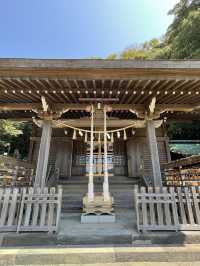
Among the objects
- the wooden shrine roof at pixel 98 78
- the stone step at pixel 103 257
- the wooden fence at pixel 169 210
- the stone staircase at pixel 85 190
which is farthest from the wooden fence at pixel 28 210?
the wooden shrine roof at pixel 98 78

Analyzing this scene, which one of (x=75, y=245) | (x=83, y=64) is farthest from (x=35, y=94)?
(x=75, y=245)

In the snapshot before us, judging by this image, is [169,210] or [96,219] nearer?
[169,210]

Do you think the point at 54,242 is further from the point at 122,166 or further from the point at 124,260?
the point at 122,166

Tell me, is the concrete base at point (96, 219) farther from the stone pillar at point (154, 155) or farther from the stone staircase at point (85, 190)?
the stone pillar at point (154, 155)

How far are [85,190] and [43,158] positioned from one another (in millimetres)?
2184

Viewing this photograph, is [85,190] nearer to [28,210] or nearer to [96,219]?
[96,219]

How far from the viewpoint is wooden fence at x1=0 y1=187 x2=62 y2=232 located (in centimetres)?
344

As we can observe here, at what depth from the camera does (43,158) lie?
4.90 metres

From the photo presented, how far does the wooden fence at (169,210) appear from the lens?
3.48 m

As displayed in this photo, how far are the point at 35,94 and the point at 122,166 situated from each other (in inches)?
212

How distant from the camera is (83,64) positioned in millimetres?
4152

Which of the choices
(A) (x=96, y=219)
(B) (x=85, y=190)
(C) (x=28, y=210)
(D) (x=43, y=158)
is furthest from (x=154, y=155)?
(C) (x=28, y=210)

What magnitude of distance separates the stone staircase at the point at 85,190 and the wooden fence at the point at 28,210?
1.44 meters

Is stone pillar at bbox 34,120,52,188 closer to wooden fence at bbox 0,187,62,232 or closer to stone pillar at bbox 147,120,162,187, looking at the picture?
wooden fence at bbox 0,187,62,232
